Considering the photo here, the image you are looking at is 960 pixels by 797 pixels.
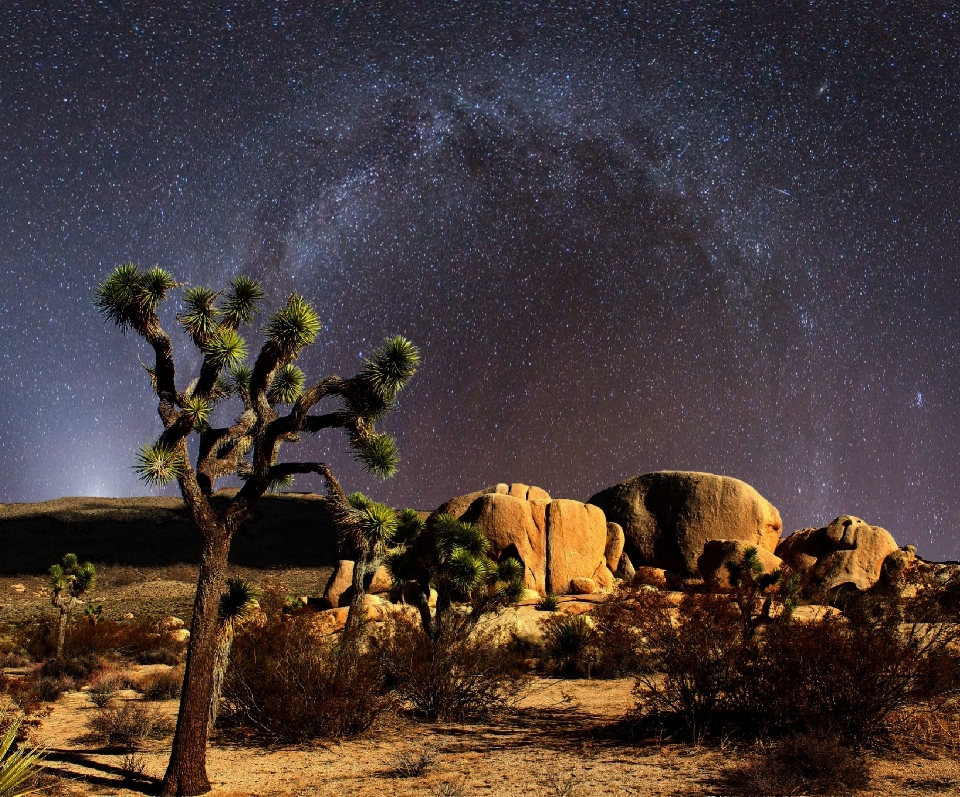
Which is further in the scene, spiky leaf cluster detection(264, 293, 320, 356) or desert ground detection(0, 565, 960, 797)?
spiky leaf cluster detection(264, 293, 320, 356)

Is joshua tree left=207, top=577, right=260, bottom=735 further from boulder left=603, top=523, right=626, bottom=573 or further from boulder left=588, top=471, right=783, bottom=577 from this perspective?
boulder left=588, top=471, right=783, bottom=577

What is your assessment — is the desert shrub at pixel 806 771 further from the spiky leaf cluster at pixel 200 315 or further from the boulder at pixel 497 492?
the boulder at pixel 497 492

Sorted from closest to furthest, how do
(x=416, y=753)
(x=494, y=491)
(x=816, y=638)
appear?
1. (x=816, y=638)
2. (x=416, y=753)
3. (x=494, y=491)

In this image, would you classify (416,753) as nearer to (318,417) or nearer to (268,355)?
(318,417)

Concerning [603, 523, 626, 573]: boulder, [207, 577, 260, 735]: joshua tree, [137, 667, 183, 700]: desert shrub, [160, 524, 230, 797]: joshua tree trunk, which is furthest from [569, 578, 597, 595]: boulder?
[160, 524, 230, 797]: joshua tree trunk

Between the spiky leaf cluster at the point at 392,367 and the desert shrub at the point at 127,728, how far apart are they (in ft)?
20.6

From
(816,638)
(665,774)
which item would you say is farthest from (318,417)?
(816,638)

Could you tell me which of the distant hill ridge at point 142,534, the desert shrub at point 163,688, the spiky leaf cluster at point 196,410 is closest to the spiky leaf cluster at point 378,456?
the spiky leaf cluster at point 196,410

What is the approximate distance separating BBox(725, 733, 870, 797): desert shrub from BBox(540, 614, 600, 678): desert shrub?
25.1 feet

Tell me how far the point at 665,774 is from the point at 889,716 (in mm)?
3080

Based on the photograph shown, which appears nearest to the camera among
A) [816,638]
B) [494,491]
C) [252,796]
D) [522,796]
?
[522,796]

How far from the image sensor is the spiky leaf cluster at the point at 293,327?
967 centimetres

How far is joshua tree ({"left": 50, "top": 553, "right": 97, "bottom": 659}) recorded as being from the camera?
21534 mm

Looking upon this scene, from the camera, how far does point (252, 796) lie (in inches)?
326
